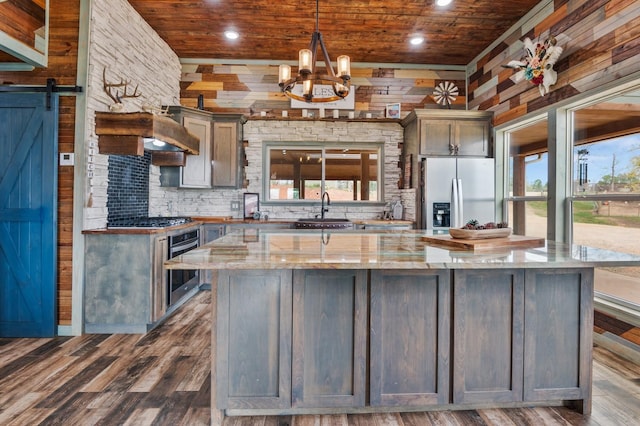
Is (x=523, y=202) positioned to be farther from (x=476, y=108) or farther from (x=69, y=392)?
(x=69, y=392)

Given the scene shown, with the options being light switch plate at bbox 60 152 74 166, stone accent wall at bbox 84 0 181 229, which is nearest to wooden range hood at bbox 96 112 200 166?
stone accent wall at bbox 84 0 181 229

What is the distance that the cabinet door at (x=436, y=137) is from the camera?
449 centimetres

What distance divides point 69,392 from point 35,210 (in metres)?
1.69

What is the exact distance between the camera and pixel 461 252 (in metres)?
1.88

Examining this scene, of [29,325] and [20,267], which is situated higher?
[20,267]

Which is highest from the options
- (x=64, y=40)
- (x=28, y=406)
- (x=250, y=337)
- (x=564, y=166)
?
(x=64, y=40)

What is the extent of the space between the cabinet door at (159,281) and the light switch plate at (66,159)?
98 centimetres

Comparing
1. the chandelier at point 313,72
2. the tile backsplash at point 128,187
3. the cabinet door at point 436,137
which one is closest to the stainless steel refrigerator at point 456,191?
the cabinet door at point 436,137

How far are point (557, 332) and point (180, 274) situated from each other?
3376mm

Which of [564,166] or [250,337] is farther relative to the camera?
[564,166]

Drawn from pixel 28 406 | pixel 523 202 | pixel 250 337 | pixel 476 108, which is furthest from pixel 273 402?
pixel 476 108

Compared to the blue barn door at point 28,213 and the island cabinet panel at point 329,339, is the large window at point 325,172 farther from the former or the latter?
the island cabinet panel at point 329,339

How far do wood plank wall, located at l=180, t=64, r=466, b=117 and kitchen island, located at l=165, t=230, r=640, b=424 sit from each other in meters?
3.67

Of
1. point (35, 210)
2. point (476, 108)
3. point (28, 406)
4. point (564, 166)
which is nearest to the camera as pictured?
point (28, 406)
